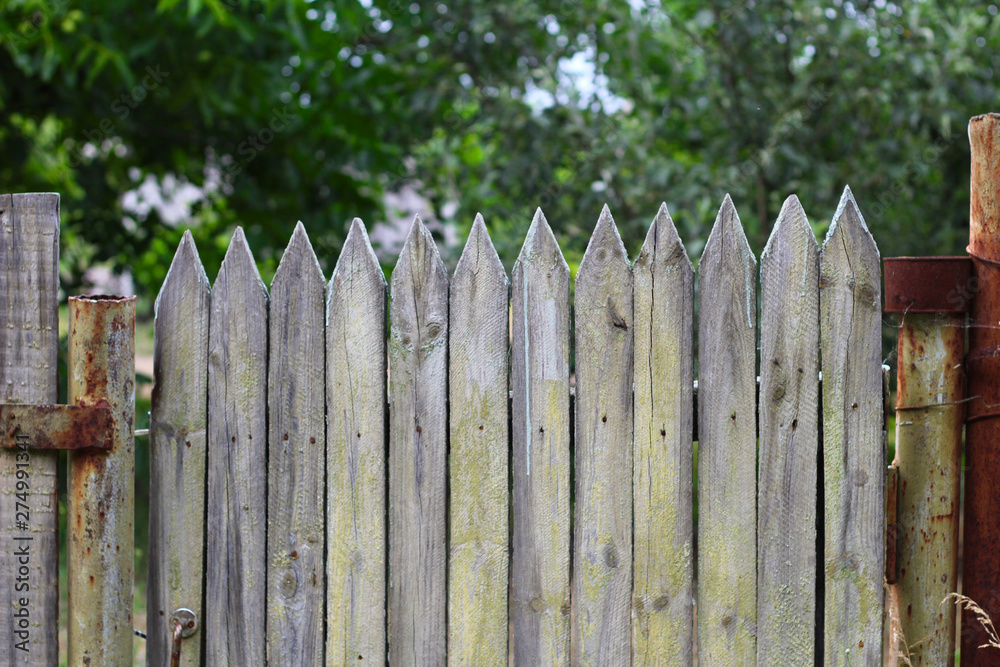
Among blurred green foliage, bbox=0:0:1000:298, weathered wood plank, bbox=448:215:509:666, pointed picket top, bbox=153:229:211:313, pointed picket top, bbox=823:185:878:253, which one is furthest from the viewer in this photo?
blurred green foliage, bbox=0:0:1000:298

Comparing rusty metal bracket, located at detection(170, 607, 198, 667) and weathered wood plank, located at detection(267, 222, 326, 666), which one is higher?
weathered wood plank, located at detection(267, 222, 326, 666)

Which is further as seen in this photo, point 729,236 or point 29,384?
point 29,384

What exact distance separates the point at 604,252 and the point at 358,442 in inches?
27.5

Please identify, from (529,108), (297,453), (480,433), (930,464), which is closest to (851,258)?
(930,464)

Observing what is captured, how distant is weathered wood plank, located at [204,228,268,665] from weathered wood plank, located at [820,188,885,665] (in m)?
1.26

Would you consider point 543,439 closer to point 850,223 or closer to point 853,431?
point 853,431

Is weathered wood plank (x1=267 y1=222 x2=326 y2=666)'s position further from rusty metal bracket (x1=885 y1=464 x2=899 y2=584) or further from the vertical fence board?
rusty metal bracket (x1=885 y1=464 x2=899 y2=584)

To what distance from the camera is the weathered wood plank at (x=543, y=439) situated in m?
1.88

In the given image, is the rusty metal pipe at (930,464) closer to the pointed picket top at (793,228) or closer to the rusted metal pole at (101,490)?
the pointed picket top at (793,228)

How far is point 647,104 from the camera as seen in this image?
4645mm

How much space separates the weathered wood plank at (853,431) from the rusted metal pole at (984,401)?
0.22 meters

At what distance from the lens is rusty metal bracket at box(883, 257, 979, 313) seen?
71.8 inches

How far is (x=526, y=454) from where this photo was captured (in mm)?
1887

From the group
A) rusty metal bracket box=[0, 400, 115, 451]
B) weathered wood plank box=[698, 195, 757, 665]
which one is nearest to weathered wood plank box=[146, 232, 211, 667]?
rusty metal bracket box=[0, 400, 115, 451]
